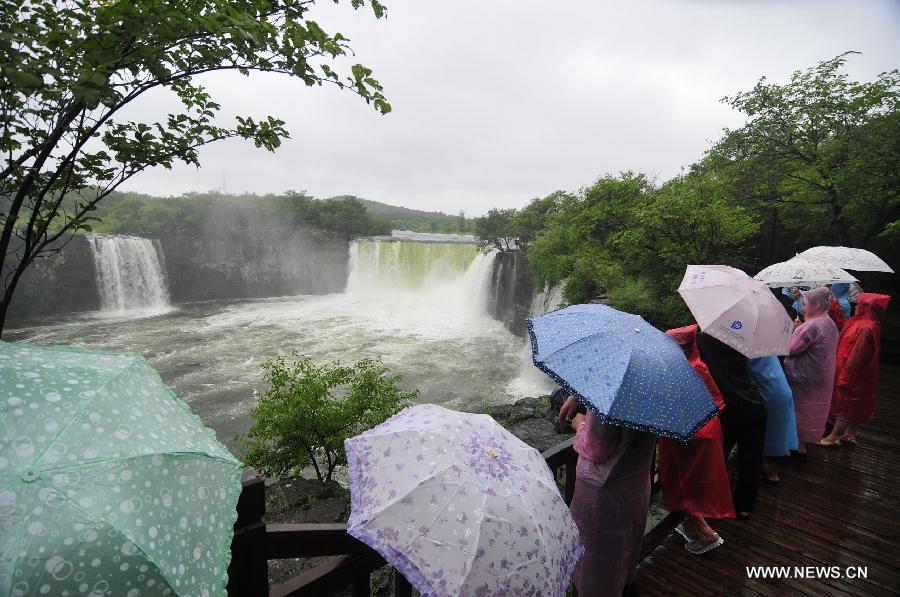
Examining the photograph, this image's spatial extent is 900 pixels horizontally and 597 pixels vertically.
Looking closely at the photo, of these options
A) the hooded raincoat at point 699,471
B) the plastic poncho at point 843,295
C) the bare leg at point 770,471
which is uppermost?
the plastic poncho at point 843,295

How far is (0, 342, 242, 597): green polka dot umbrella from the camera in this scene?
2.48ft

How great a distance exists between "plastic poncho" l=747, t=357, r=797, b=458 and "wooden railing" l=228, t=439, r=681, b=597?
338 cm

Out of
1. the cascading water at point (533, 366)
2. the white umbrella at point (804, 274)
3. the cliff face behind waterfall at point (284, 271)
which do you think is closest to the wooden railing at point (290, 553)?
the white umbrella at point (804, 274)

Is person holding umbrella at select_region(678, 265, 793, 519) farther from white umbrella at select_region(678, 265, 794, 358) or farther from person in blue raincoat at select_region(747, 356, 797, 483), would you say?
person in blue raincoat at select_region(747, 356, 797, 483)

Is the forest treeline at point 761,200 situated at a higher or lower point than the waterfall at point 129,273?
higher

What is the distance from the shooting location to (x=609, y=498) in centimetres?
228

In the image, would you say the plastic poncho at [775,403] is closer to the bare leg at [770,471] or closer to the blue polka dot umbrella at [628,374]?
the bare leg at [770,471]

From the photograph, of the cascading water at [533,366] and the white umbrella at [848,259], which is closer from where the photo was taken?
the white umbrella at [848,259]

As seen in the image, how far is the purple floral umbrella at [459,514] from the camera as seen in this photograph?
4.70 ft

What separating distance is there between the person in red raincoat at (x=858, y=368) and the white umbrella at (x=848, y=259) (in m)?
0.44

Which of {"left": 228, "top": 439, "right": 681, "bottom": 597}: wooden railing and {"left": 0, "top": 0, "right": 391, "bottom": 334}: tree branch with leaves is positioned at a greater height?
{"left": 0, "top": 0, "right": 391, "bottom": 334}: tree branch with leaves

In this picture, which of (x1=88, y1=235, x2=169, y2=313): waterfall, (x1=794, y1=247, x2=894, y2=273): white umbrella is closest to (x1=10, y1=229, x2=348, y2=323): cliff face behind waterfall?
(x1=88, y1=235, x2=169, y2=313): waterfall

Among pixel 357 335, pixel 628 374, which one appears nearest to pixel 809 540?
pixel 628 374

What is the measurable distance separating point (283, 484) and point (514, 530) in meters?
6.44
